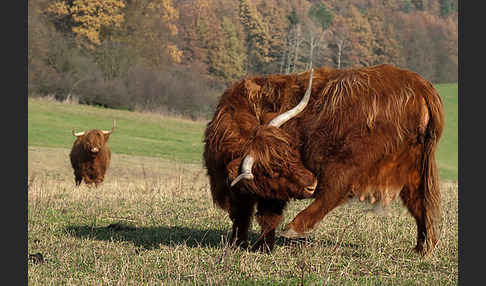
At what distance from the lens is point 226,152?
561cm

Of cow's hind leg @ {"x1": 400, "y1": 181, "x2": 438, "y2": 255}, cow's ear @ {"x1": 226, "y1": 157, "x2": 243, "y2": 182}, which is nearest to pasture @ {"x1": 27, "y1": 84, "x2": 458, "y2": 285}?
cow's hind leg @ {"x1": 400, "y1": 181, "x2": 438, "y2": 255}

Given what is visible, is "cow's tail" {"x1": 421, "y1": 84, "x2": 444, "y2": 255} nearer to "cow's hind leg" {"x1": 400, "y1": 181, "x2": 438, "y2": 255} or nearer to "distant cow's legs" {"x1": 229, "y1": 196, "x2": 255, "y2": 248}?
"cow's hind leg" {"x1": 400, "y1": 181, "x2": 438, "y2": 255}

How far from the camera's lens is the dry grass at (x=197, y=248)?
459cm

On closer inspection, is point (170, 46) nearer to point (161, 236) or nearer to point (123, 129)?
point (123, 129)

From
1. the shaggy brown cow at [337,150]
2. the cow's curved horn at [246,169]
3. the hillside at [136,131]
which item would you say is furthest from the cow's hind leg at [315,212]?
the hillside at [136,131]

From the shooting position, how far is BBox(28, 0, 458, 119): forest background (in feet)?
156

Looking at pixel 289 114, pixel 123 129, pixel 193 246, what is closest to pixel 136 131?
pixel 123 129

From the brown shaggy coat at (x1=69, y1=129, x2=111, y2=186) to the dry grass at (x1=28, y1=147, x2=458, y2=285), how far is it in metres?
5.53

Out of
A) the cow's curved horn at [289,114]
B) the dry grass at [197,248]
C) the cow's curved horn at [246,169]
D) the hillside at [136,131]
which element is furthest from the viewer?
the hillside at [136,131]

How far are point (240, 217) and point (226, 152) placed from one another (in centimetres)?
81

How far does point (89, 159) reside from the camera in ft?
50.8

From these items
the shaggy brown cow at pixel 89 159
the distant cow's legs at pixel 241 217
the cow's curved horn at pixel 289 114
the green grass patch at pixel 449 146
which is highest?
the cow's curved horn at pixel 289 114

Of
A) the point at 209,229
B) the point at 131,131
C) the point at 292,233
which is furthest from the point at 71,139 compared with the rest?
the point at 292,233

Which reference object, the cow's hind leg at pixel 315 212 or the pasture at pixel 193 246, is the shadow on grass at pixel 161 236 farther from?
the cow's hind leg at pixel 315 212
